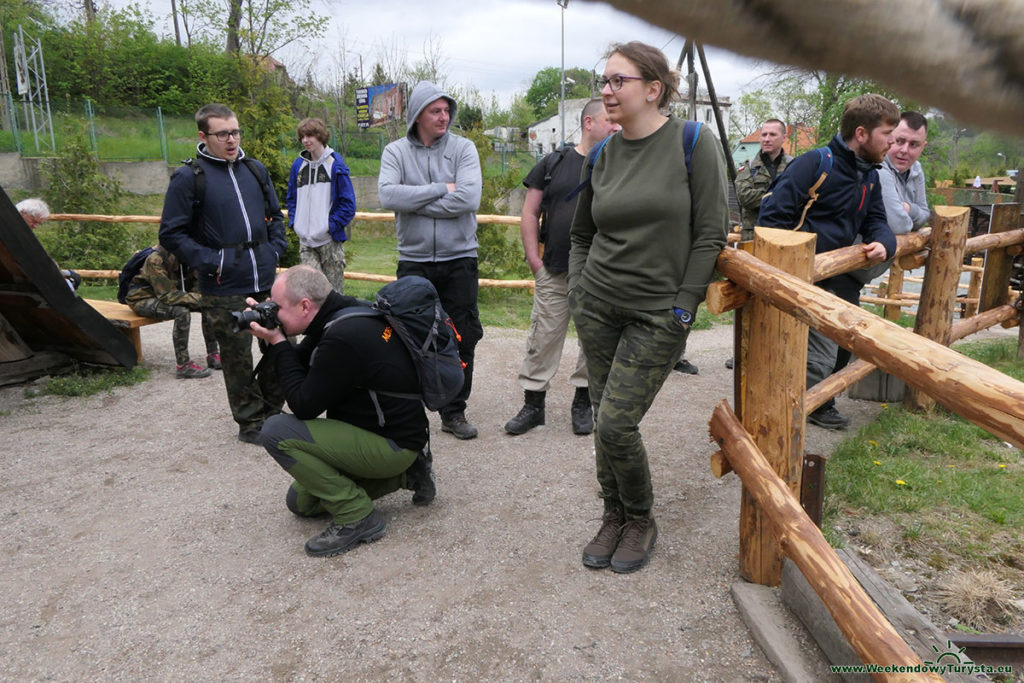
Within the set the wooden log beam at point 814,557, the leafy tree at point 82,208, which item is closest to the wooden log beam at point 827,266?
the wooden log beam at point 814,557

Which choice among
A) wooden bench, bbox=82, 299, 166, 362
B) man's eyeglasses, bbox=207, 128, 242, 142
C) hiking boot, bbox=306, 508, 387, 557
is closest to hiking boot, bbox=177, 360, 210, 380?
wooden bench, bbox=82, 299, 166, 362

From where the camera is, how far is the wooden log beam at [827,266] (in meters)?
2.71

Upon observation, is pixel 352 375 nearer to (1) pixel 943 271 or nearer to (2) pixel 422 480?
(2) pixel 422 480

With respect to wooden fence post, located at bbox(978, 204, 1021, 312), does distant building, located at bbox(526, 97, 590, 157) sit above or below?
above

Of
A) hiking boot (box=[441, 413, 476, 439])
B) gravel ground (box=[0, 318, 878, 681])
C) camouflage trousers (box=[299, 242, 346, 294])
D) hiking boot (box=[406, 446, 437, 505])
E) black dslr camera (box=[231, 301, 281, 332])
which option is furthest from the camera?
camouflage trousers (box=[299, 242, 346, 294])

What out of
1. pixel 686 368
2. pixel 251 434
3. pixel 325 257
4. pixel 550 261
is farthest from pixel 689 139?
pixel 325 257

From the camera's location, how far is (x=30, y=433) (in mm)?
4793

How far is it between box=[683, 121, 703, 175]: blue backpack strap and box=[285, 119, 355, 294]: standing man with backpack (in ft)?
12.8

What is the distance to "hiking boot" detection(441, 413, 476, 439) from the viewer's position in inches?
180

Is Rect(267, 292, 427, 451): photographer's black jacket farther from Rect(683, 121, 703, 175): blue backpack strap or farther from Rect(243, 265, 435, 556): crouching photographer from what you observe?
Rect(683, 121, 703, 175): blue backpack strap

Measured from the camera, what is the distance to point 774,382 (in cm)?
273

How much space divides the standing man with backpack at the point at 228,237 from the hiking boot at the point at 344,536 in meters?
1.11

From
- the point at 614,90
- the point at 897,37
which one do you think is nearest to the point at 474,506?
the point at 614,90

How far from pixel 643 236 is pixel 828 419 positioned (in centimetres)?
259
